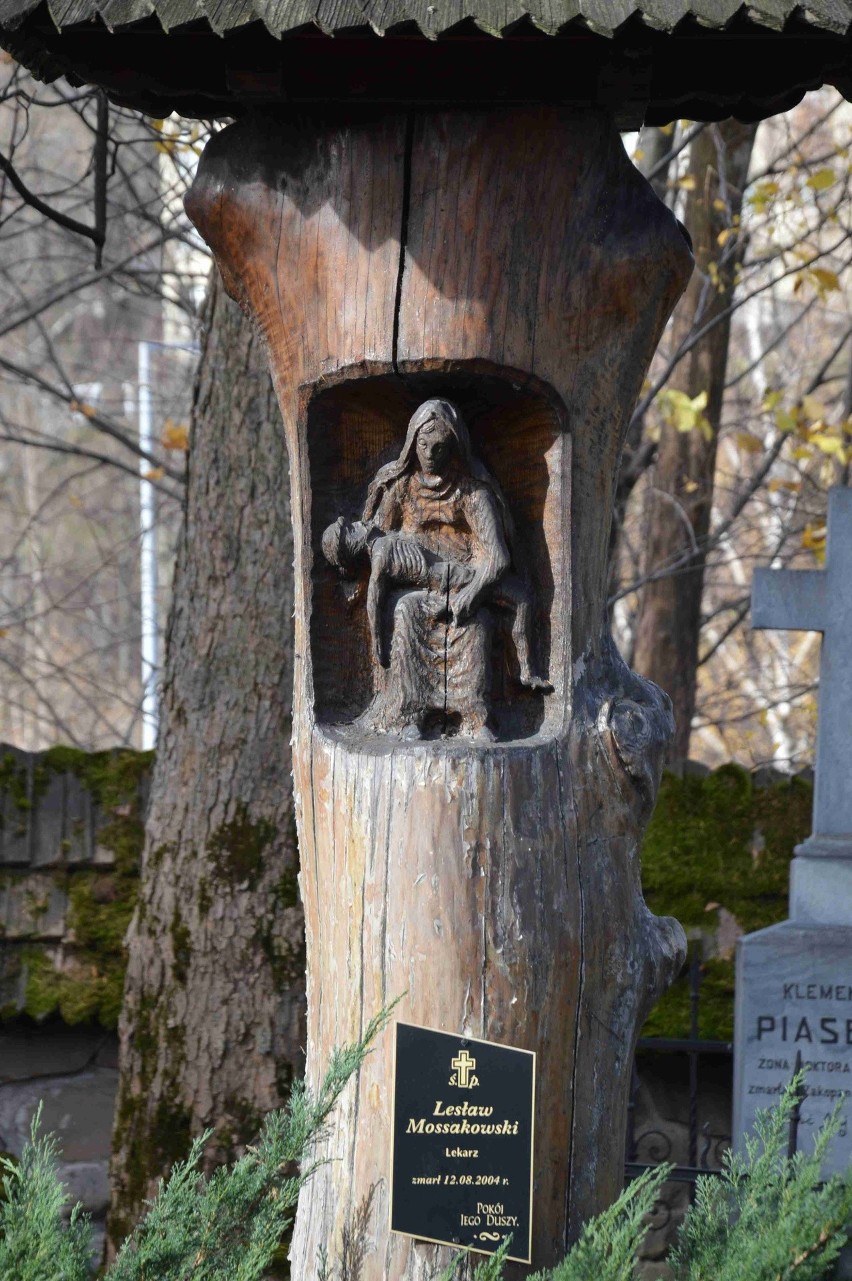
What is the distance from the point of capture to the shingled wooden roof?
210 centimetres

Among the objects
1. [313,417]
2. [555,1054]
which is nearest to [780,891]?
[555,1054]

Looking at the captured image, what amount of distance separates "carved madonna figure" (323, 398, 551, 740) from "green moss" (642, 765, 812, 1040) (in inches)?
108

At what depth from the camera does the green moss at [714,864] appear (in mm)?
5156

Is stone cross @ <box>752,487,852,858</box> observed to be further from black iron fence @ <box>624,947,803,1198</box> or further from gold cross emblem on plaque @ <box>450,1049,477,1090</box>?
gold cross emblem on plaque @ <box>450,1049,477,1090</box>

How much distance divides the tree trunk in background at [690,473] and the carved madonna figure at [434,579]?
4.68 metres

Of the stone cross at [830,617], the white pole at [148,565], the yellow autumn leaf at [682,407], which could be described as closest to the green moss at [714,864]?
the stone cross at [830,617]

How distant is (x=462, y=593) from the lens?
2.59m

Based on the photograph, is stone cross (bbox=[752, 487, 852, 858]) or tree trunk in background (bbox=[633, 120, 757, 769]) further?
tree trunk in background (bbox=[633, 120, 757, 769])

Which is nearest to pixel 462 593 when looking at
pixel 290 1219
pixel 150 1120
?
pixel 290 1219

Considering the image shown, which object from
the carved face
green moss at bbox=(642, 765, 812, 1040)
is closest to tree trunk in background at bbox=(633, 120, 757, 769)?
green moss at bbox=(642, 765, 812, 1040)

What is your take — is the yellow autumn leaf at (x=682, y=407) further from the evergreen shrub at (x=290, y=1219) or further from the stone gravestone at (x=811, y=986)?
the evergreen shrub at (x=290, y=1219)

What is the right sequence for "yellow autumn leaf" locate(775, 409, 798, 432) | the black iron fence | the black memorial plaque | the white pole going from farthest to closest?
the white pole, "yellow autumn leaf" locate(775, 409, 798, 432), the black iron fence, the black memorial plaque

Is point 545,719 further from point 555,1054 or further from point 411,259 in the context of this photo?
point 411,259

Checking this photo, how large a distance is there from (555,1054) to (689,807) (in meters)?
2.84
